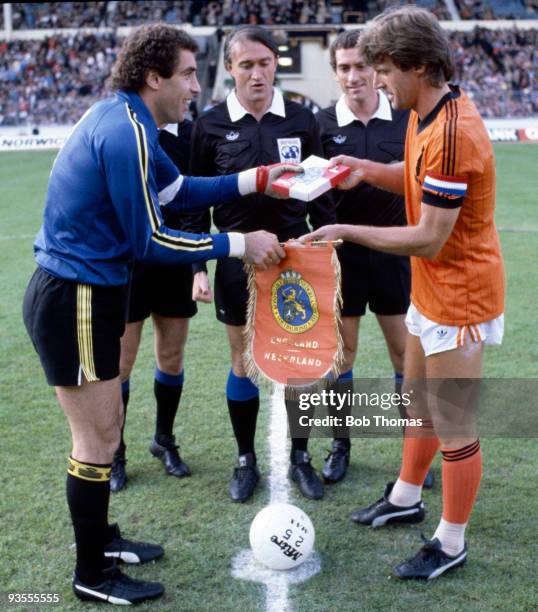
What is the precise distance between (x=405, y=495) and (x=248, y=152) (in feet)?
6.16

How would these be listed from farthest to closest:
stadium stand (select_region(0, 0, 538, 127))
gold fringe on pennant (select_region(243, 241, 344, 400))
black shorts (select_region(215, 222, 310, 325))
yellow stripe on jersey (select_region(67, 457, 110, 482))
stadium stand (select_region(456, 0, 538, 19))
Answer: stadium stand (select_region(456, 0, 538, 19)) < stadium stand (select_region(0, 0, 538, 127)) < black shorts (select_region(215, 222, 310, 325)) < gold fringe on pennant (select_region(243, 241, 344, 400)) < yellow stripe on jersey (select_region(67, 457, 110, 482))

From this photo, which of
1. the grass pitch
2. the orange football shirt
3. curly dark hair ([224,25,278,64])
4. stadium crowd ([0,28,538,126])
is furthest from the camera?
stadium crowd ([0,28,538,126])

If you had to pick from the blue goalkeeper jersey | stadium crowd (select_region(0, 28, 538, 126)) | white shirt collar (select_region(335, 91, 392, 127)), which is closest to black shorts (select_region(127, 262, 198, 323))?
the blue goalkeeper jersey

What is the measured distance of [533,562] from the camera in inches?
131

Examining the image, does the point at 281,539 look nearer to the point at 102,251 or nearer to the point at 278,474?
the point at 278,474

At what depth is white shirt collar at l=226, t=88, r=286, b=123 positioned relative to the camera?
154 inches

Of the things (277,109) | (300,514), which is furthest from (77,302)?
(277,109)

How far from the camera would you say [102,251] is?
9.39ft

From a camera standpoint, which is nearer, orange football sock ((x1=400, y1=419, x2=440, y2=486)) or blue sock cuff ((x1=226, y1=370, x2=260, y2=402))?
orange football sock ((x1=400, y1=419, x2=440, y2=486))

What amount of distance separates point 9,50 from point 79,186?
37480 mm

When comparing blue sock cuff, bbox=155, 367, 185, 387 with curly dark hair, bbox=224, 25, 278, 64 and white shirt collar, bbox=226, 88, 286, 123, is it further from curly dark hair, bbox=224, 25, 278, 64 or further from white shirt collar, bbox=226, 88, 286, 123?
curly dark hair, bbox=224, 25, 278, 64

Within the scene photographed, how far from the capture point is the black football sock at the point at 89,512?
2998mm

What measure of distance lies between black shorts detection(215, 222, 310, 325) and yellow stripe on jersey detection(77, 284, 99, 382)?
3.59 ft

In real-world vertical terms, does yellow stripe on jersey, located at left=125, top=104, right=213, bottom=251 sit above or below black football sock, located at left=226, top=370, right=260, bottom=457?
above
